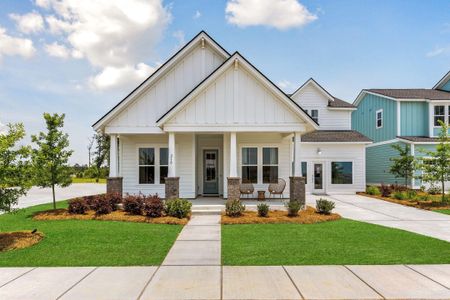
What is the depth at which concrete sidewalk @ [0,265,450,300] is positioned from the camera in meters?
4.92

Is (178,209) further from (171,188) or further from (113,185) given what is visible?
(113,185)

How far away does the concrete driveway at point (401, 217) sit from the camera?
10123 millimetres

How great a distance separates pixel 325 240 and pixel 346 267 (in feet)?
7.15

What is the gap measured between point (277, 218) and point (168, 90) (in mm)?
8260

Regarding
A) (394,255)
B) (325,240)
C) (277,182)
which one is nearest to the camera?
(394,255)

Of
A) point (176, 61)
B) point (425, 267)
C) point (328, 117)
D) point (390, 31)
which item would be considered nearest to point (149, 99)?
point (176, 61)

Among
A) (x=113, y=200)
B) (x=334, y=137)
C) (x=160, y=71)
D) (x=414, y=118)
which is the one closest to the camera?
(x=113, y=200)

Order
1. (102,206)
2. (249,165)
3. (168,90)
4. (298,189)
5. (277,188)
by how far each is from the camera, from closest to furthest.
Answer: (102,206)
(298,189)
(168,90)
(277,188)
(249,165)

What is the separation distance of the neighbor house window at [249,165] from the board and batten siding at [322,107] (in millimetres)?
9367

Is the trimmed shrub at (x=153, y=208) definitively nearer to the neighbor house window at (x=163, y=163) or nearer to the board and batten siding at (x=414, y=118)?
the neighbor house window at (x=163, y=163)

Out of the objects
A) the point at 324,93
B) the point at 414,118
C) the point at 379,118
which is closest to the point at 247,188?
the point at 324,93

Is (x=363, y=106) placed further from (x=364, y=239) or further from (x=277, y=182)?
(x=364, y=239)

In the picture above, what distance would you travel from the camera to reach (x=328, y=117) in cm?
2428

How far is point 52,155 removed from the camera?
494 inches
